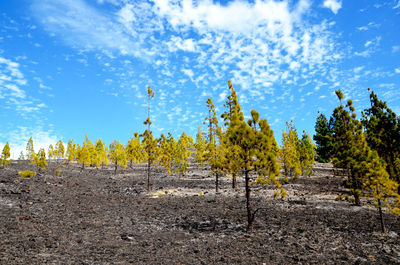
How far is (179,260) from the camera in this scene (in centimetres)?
930

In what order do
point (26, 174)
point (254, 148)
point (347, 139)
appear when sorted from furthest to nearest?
point (26, 174) → point (347, 139) → point (254, 148)

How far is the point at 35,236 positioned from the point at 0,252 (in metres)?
2.37

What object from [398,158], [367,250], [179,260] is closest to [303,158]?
[398,158]

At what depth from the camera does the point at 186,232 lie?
13.3 m

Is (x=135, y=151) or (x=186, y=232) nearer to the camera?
(x=186, y=232)

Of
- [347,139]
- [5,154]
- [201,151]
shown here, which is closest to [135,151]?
[201,151]

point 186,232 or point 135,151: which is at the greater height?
point 135,151

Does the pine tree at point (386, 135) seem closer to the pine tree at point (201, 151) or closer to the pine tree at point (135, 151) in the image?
the pine tree at point (201, 151)

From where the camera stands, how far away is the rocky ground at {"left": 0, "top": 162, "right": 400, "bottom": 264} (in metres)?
9.66

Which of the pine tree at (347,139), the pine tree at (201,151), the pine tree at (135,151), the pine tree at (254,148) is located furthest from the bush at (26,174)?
the pine tree at (347,139)

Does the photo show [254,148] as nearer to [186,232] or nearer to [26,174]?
[186,232]

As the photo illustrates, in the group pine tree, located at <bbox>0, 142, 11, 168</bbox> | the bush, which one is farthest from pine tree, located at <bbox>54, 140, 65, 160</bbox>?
the bush

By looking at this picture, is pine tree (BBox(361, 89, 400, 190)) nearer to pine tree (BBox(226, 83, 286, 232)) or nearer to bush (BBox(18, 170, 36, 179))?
pine tree (BBox(226, 83, 286, 232))

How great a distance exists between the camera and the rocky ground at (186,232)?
380 inches
